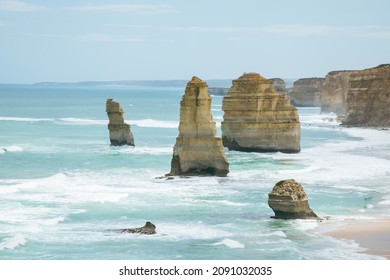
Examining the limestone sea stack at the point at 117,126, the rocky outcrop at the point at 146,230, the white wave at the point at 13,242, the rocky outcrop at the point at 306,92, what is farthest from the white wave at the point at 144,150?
the rocky outcrop at the point at 306,92

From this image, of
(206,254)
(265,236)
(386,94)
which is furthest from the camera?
(386,94)

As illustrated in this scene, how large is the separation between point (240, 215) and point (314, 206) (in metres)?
3.73

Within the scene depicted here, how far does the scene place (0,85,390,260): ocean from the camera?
25203 mm

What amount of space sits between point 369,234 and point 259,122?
27.5 meters

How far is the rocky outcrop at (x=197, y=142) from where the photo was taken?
4066 centimetres

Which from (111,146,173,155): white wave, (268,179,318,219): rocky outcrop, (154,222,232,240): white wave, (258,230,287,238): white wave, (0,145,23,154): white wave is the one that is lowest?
(0,145,23,154): white wave

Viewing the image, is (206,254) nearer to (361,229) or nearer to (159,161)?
(361,229)

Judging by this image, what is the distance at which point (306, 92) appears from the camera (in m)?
156

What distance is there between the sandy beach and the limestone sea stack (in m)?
28.3

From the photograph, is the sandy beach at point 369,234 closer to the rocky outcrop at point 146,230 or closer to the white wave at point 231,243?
the white wave at point 231,243

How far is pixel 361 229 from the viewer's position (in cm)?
2825

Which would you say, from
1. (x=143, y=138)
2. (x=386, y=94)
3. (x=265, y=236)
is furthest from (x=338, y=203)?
(x=386, y=94)

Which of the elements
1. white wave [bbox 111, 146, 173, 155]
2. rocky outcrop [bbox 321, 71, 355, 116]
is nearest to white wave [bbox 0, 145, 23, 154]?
white wave [bbox 111, 146, 173, 155]

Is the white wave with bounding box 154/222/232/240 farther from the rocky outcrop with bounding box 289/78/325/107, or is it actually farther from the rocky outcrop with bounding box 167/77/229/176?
the rocky outcrop with bounding box 289/78/325/107
